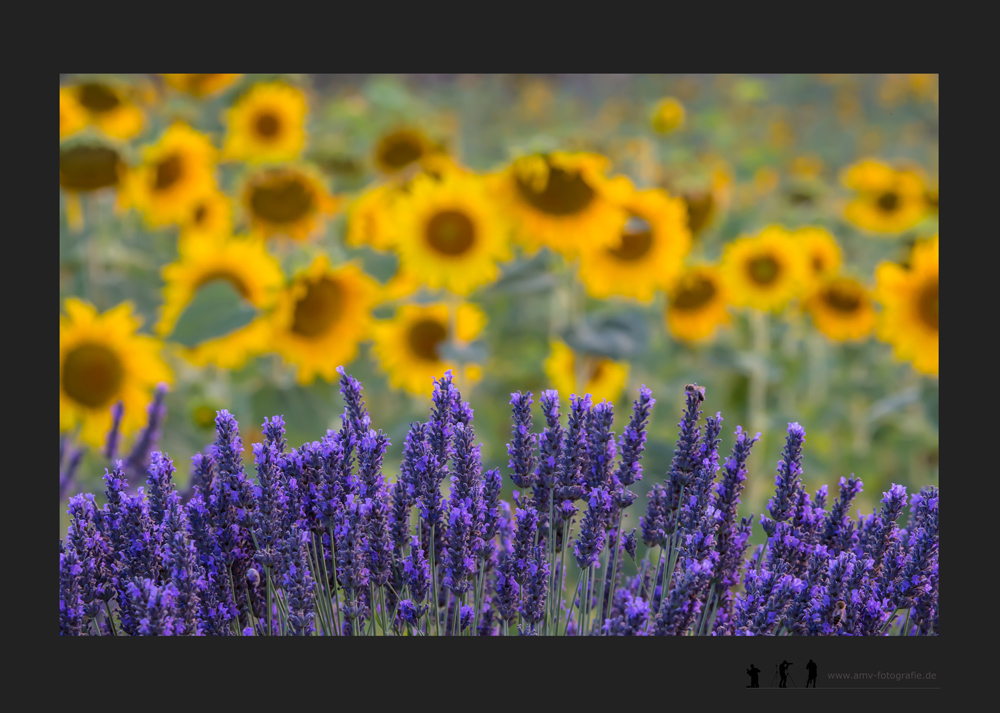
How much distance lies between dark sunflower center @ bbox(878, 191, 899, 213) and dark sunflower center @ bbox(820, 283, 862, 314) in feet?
1.45

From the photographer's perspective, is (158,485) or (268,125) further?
(268,125)

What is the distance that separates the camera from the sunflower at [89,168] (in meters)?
1.87

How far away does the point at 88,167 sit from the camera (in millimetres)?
1903

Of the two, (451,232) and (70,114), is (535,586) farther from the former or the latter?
(70,114)

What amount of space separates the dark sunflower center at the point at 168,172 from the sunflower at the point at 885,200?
1880mm

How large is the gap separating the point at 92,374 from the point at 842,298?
179 cm

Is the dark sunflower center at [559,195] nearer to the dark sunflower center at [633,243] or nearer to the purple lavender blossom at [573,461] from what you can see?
the dark sunflower center at [633,243]

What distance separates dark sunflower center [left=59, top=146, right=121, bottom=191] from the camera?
6.15 feet

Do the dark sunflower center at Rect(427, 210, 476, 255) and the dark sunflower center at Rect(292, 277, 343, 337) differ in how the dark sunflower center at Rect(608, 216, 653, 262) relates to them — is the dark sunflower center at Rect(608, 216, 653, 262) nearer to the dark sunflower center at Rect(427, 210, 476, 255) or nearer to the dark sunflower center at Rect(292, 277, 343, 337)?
the dark sunflower center at Rect(427, 210, 476, 255)

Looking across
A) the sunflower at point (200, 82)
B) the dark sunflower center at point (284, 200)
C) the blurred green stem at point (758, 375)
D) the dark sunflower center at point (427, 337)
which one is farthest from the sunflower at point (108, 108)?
the blurred green stem at point (758, 375)

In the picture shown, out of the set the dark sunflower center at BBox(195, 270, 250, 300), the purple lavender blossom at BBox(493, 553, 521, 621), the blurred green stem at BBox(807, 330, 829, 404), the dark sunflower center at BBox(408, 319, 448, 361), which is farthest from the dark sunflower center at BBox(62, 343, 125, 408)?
the blurred green stem at BBox(807, 330, 829, 404)

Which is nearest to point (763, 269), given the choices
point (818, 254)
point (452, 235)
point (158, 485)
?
point (818, 254)

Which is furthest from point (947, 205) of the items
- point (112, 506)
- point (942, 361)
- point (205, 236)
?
point (205, 236)
